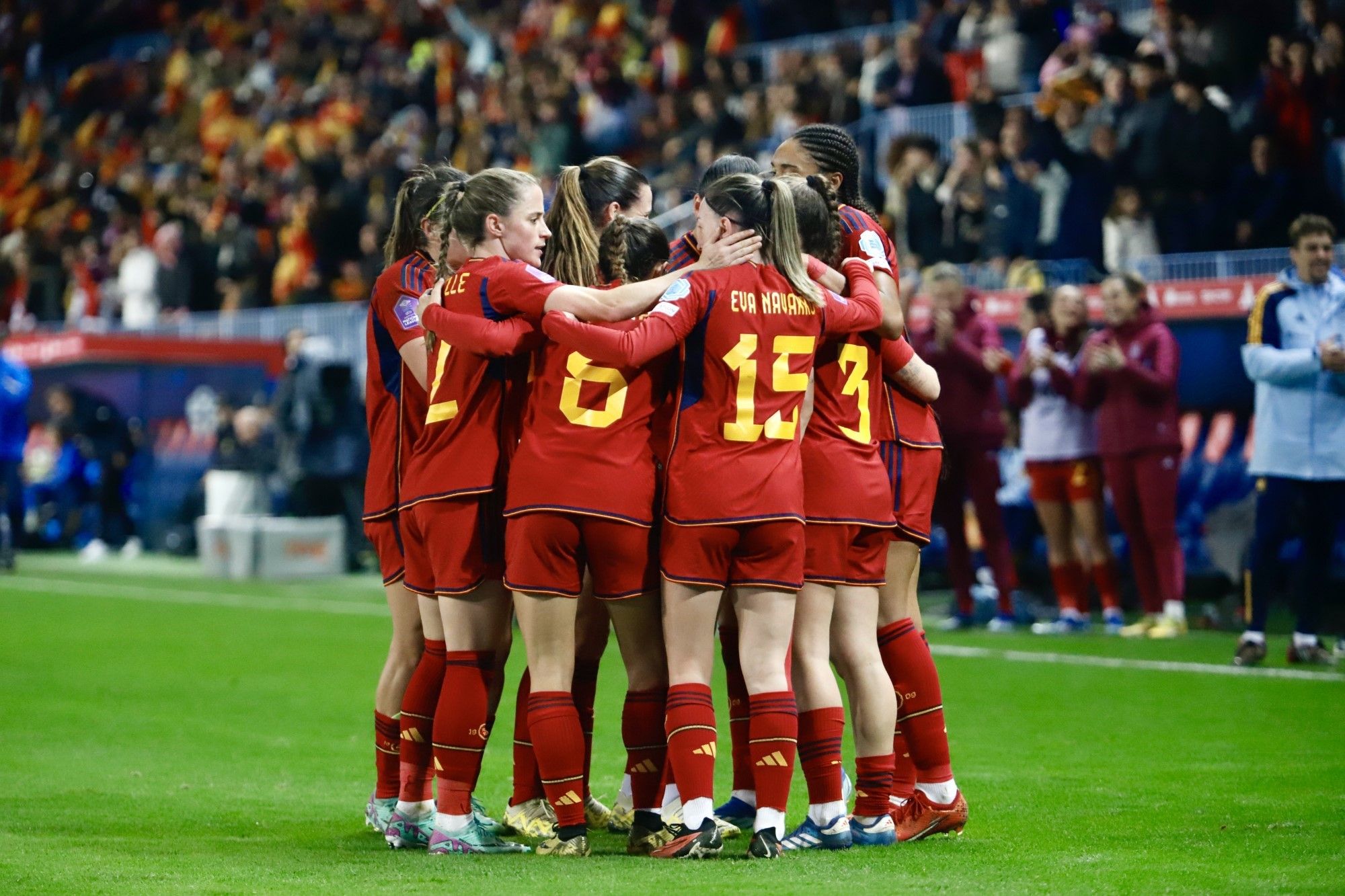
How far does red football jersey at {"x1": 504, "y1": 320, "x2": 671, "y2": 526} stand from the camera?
4.71 meters

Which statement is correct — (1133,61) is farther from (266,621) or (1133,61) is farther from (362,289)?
(362,289)

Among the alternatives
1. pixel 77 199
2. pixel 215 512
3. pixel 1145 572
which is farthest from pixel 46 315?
pixel 1145 572

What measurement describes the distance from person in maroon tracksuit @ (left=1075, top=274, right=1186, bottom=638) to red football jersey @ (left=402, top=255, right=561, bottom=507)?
6.41m

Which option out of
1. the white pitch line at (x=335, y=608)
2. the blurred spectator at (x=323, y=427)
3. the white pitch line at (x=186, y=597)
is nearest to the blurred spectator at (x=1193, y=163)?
the white pitch line at (x=335, y=608)

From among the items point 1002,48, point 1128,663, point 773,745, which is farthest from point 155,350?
point 773,745

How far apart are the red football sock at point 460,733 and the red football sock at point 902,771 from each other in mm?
1301

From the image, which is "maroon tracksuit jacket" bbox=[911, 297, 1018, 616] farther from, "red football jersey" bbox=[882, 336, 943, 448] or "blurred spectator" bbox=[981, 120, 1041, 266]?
"red football jersey" bbox=[882, 336, 943, 448]

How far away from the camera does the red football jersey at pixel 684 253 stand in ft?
16.5

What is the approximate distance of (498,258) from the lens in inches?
195

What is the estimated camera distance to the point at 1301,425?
29.1 ft

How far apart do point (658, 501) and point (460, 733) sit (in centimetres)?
87

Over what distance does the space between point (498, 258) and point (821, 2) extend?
1662 cm

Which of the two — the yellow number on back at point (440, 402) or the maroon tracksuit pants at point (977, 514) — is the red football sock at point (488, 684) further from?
the maroon tracksuit pants at point (977, 514)

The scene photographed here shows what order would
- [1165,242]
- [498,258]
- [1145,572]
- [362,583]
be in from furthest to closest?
[362,583] → [1165,242] → [1145,572] → [498,258]
